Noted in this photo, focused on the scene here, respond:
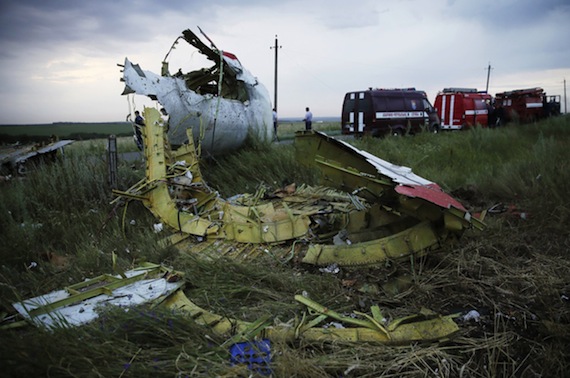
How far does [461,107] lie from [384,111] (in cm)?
644

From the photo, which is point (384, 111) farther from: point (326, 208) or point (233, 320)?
point (233, 320)

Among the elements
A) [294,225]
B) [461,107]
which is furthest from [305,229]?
[461,107]

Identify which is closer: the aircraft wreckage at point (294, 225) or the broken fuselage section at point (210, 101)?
the aircraft wreckage at point (294, 225)

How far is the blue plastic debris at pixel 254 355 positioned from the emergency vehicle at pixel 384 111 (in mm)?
13992

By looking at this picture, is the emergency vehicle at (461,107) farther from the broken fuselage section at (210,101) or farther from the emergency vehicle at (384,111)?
the broken fuselage section at (210,101)

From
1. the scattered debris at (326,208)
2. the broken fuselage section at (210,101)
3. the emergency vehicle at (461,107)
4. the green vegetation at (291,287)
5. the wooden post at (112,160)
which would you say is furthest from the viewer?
the emergency vehicle at (461,107)

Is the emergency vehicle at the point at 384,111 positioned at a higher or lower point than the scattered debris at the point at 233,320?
higher

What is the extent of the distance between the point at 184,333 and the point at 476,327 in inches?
77.9

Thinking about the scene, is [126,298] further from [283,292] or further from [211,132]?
[211,132]

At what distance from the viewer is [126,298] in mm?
2928

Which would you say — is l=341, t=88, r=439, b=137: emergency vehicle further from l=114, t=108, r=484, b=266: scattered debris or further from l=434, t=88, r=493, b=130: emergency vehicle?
l=114, t=108, r=484, b=266: scattered debris

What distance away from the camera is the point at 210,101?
724 centimetres

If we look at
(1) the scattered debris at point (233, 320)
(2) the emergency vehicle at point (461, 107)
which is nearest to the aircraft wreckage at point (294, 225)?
(1) the scattered debris at point (233, 320)

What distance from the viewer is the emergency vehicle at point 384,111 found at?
1602 centimetres
